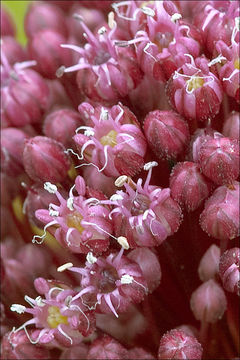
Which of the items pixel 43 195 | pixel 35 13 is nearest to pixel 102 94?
pixel 43 195

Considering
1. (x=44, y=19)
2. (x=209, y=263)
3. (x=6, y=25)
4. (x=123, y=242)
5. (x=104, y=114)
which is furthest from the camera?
(x=6, y=25)

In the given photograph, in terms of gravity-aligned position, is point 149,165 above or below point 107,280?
above

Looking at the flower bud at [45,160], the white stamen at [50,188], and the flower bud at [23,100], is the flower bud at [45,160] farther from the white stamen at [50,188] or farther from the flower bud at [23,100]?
the flower bud at [23,100]

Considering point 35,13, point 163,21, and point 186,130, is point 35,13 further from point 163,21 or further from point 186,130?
point 186,130

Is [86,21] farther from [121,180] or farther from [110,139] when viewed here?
[121,180]

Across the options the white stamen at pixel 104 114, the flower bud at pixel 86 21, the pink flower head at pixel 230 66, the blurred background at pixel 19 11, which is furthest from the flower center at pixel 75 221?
the blurred background at pixel 19 11

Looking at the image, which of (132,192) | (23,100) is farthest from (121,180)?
(23,100)
